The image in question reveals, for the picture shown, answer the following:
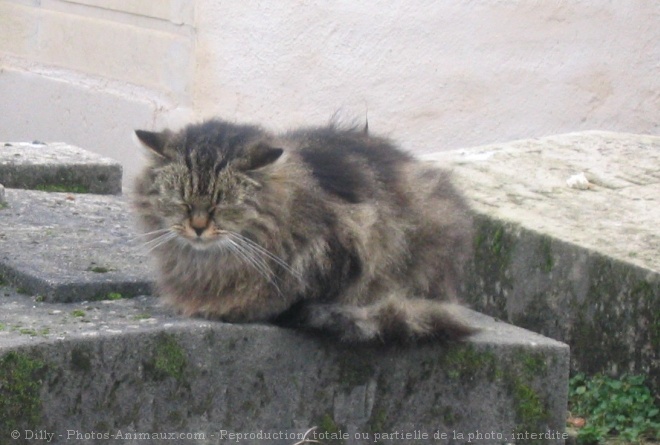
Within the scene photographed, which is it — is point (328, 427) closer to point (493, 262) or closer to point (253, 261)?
point (253, 261)

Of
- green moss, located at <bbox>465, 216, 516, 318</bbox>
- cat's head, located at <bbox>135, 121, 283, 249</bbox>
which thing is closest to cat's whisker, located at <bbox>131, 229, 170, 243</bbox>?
cat's head, located at <bbox>135, 121, 283, 249</bbox>

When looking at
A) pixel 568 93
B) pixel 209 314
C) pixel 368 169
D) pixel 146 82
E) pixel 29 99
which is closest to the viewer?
pixel 209 314

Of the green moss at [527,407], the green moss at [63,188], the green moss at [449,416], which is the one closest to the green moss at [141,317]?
the green moss at [449,416]

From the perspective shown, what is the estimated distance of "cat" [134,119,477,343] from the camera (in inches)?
135

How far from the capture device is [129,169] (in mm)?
7539

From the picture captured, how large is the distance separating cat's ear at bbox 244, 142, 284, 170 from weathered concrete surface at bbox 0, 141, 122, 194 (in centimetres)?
210

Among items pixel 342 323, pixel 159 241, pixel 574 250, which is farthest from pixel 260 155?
pixel 574 250

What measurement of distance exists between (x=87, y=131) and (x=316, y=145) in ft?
14.3

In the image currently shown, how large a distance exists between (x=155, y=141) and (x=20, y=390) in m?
0.90

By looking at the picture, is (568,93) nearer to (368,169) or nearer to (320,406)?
(368,169)

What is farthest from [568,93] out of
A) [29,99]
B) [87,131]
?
[29,99]

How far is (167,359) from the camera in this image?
10.8ft

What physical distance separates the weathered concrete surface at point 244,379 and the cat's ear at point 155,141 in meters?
0.51

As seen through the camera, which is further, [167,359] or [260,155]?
[260,155]
